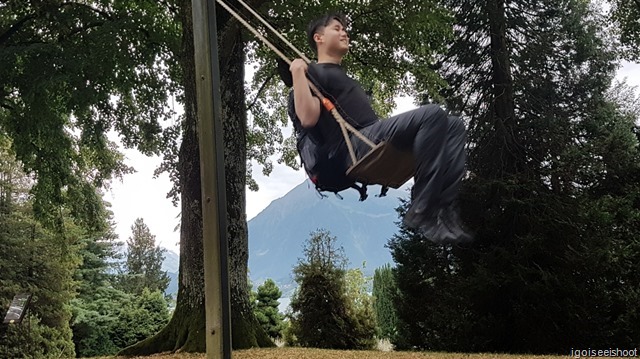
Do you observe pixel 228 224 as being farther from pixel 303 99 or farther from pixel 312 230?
pixel 303 99

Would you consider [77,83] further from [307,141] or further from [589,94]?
[589,94]

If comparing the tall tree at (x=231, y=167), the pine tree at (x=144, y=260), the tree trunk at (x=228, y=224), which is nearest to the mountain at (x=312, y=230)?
the tree trunk at (x=228, y=224)

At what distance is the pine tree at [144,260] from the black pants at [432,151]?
17.8m

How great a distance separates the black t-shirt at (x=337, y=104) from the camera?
6.64ft

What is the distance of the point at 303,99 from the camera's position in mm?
1972

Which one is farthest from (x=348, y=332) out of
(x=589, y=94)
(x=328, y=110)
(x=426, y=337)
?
(x=328, y=110)

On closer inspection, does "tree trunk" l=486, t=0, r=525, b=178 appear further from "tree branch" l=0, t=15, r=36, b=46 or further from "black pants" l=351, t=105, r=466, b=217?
"tree branch" l=0, t=15, r=36, b=46

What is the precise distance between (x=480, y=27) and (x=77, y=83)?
6601mm

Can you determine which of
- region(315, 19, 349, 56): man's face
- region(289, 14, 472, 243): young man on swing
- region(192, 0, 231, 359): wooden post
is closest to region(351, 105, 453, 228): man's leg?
region(289, 14, 472, 243): young man on swing

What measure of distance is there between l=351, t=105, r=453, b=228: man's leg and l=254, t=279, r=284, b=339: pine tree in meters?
8.83

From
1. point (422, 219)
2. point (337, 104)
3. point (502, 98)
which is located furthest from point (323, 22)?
point (502, 98)

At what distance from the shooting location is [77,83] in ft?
23.8

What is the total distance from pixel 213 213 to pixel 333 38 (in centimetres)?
96

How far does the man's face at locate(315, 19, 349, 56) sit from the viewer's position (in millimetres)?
2152
